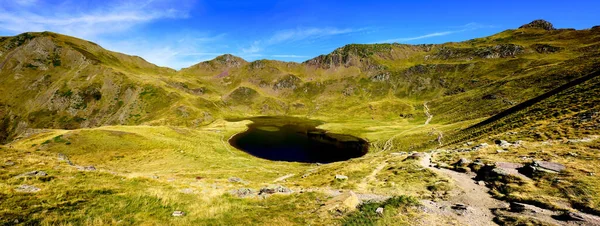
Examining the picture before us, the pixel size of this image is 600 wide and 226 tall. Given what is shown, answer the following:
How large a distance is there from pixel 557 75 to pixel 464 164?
165 metres

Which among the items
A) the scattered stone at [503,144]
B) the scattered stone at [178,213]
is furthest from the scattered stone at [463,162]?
the scattered stone at [178,213]

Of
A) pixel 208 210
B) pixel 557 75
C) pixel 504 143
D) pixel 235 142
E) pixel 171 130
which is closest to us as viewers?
pixel 208 210

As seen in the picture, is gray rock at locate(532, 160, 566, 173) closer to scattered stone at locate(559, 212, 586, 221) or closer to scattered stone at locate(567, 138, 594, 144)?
Answer: scattered stone at locate(559, 212, 586, 221)

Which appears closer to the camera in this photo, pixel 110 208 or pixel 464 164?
pixel 110 208

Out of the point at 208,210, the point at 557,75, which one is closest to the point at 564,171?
the point at 208,210

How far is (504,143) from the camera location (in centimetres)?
4428

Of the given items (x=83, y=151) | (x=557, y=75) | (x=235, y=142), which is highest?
(x=557, y=75)

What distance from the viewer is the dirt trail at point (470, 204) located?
18.3m

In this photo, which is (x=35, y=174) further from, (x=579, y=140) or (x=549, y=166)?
(x=579, y=140)

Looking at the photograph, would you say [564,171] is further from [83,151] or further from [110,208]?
[83,151]

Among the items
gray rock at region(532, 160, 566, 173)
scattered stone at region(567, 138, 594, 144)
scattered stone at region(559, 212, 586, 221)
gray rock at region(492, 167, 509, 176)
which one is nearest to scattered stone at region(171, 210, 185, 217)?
scattered stone at region(559, 212, 586, 221)

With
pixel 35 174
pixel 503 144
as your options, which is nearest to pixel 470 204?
pixel 503 144

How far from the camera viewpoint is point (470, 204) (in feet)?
71.3

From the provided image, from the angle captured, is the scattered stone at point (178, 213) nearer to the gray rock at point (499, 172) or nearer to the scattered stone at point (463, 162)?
the gray rock at point (499, 172)
